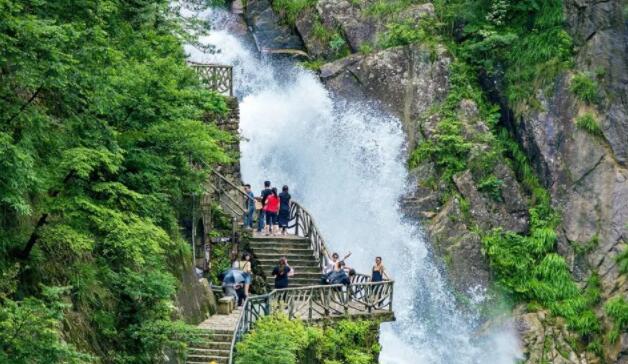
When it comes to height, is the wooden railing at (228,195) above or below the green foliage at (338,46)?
below

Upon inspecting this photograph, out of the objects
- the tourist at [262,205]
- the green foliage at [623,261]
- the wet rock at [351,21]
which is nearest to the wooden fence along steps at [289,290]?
the tourist at [262,205]

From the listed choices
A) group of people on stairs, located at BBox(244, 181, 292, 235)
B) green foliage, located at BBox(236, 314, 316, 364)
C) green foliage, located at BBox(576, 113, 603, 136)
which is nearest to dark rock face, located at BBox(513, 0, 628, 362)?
green foliage, located at BBox(576, 113, 603, 136)

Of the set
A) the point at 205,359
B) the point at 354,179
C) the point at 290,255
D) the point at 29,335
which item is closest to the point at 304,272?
the point at 290,255

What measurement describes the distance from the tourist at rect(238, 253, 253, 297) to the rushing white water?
6.27m

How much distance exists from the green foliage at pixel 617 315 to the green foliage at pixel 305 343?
961 centimetres

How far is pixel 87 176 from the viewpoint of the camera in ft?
58.7

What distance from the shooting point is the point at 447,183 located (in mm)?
37281

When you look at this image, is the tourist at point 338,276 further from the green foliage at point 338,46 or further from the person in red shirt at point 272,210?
the green foliage at point 338,46

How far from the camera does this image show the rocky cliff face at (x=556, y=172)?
3488 centimetres

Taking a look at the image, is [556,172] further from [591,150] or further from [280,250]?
[280,250]

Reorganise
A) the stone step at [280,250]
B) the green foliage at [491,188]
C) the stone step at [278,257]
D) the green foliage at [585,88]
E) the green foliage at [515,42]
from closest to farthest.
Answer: the stone step at [278,257], the stone step at [280,250], the green foliage at [585,88], the green foliage at [491,188], the green foliage at [515,42]

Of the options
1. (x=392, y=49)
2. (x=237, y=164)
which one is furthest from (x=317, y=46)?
(x=237, y=164)

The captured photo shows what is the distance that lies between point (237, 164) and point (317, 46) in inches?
357

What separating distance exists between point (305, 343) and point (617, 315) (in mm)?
12509
